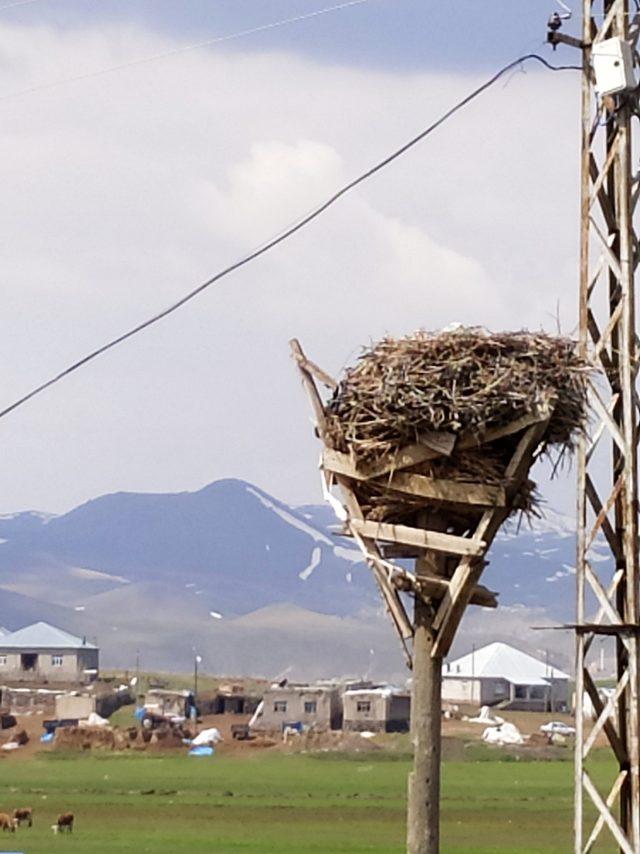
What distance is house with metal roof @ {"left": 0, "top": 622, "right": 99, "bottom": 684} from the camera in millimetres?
133875

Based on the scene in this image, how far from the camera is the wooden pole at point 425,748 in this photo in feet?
33.4

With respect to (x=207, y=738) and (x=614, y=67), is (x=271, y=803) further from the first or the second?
(x=614, y=67)

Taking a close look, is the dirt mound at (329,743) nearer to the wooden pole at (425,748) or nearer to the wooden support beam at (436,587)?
the wooden support beam at (436,587)

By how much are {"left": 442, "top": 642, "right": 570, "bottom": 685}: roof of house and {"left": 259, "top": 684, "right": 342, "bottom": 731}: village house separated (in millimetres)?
24935

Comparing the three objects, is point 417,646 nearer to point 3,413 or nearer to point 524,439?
point 524,439

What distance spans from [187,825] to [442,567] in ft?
118

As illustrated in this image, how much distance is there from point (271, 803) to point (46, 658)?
282ft

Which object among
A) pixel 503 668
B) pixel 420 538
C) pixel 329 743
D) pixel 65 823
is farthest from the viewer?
pixel 503 668

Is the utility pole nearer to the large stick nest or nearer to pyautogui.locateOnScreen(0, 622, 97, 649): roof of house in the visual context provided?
the large stick nest

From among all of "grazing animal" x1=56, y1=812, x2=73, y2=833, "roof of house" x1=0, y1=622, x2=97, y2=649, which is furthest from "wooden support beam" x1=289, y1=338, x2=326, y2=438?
"roof of house" x1=0, y1=622, x2=97, y2=649

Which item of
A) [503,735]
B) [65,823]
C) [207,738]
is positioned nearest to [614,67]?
[65,823]

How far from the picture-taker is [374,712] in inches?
3733

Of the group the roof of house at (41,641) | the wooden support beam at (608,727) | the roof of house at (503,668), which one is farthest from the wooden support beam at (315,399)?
the roof of house at (41,641)

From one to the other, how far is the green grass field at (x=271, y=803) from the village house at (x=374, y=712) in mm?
15069
